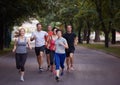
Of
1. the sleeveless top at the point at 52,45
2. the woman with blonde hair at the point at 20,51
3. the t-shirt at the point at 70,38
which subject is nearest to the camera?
the woman with blonde hair at the point at 20,51

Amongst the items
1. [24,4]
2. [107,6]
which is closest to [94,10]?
[107,6]

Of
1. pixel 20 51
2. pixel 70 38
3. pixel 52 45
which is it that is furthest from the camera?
pixel 70 38

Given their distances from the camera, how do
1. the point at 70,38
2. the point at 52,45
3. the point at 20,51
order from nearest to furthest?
the point at 20,51 < the point at 52,45 < the point at 70,38

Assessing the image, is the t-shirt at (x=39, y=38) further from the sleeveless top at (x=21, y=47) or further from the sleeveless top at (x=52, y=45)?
the sleeveless top at (x=21, y=47)

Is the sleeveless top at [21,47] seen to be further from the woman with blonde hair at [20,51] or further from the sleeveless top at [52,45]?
the sleeveless top at [52,45]

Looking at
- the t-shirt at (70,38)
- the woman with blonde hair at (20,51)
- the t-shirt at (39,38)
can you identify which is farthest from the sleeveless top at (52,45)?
the woman with blonde hair at (20,51)

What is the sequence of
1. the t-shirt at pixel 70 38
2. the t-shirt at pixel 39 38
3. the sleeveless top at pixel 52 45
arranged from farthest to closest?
1. the t-shirt at pixel 70 38
2. the t-shirt at pixel 39 38
3. the sleeveless top at pixel 52 45

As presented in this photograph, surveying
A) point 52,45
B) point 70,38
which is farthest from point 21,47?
point 70,38

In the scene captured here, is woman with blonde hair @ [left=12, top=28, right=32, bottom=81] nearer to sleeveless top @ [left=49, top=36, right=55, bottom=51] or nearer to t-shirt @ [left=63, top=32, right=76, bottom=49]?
sleeveless top @ [left=49, top=36, right=55, bottom=51]

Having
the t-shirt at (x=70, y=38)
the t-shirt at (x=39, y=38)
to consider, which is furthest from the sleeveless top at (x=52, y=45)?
the t-shirt at (x=70, y=38)

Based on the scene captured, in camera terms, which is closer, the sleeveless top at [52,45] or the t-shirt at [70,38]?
the sleeveless top at [52,45]

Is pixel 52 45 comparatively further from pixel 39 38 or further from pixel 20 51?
pixel 20 51

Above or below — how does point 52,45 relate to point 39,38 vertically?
below

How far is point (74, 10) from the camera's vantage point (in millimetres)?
71750
